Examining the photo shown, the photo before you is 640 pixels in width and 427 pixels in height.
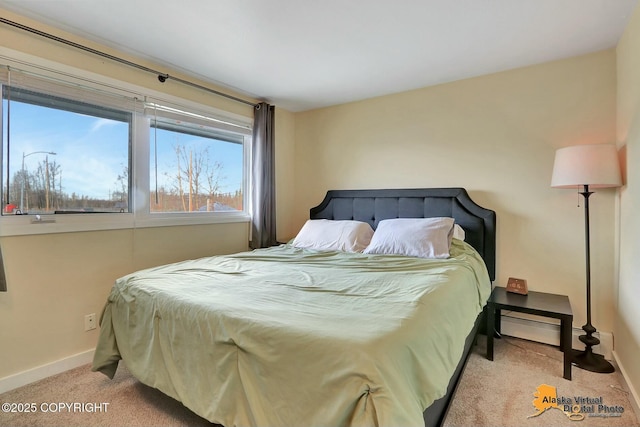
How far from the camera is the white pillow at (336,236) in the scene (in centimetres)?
292

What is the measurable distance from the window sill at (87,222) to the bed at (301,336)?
657 mm

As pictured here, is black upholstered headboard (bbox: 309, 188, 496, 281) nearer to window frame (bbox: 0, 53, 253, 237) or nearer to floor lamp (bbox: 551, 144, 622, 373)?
floor lamp (bbox: 551, 144, 622, 373)

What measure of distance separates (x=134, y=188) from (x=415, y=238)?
7.60ft

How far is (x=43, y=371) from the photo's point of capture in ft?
6.94

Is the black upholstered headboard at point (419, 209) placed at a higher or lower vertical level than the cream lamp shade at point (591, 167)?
lower

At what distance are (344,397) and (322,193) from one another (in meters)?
3.00

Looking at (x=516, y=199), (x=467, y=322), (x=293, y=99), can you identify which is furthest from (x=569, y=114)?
(x=293, y=99)

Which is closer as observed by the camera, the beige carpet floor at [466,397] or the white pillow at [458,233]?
the beige carpet floor at [466,397]

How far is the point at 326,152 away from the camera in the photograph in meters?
3.84

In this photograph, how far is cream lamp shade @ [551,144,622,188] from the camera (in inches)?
83.0

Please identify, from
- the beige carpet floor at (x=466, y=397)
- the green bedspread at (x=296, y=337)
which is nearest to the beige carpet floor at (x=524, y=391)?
the beige carpet floor at (x=466, y=397)

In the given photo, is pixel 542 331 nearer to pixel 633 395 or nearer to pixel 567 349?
pixel 567 349

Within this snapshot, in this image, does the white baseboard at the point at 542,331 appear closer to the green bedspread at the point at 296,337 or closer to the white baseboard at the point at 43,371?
the green bedspread at the point at 296,337

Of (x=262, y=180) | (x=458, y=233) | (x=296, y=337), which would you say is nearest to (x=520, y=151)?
(x=458, y=233)
